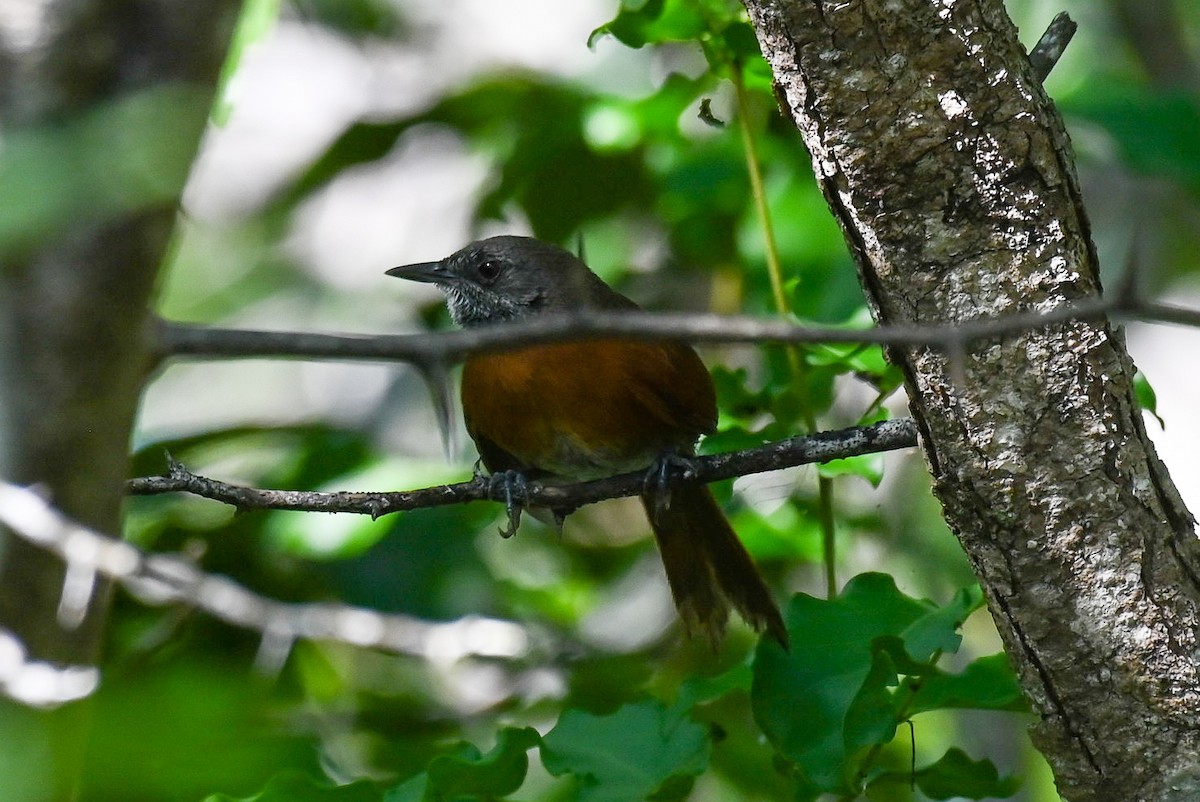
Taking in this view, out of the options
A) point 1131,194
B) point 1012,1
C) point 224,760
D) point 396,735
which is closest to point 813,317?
point 396,735

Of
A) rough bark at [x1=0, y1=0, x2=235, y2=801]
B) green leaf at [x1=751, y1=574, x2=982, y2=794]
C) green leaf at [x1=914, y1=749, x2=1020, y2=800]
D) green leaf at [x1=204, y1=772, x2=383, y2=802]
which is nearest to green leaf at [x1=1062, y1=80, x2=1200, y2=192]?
green leaf at [x1=751, y1=574, x2=982, y2=794]

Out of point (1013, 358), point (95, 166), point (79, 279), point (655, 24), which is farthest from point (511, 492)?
point (95, 166)

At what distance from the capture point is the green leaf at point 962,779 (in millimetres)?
2840

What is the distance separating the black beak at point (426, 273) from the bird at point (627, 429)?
619mm

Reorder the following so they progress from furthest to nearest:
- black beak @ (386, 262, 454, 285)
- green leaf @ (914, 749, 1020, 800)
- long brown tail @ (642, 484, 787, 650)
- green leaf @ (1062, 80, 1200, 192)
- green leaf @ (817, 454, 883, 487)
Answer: black beak @ (386, 262, 454, 285), long brown tail @ (642, 484, 787, 650), green leaf @ (1062, 80, 1200, 192), green leaf @ (817, 454, 883, 487), green leaf @ (914, 749, 1020, 800)

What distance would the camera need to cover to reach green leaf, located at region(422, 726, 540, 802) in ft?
8.41

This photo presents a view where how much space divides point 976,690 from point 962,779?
277mm

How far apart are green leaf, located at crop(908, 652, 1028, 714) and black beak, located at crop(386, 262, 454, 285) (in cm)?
294

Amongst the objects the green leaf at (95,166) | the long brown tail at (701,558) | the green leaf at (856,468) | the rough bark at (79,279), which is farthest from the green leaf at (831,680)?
the green leaf at (95,166)

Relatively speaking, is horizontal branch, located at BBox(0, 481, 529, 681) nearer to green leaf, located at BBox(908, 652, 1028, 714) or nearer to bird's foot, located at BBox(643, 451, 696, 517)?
bird's foot, located at BBox(643, 451, 696, 517)

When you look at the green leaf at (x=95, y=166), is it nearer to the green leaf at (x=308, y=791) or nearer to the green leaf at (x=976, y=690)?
the green leaf at (x=308, y=791)

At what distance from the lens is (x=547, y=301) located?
A: 5.09 m

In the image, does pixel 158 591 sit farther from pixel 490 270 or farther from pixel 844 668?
pixel 490 270

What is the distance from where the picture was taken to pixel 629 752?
273 cm
